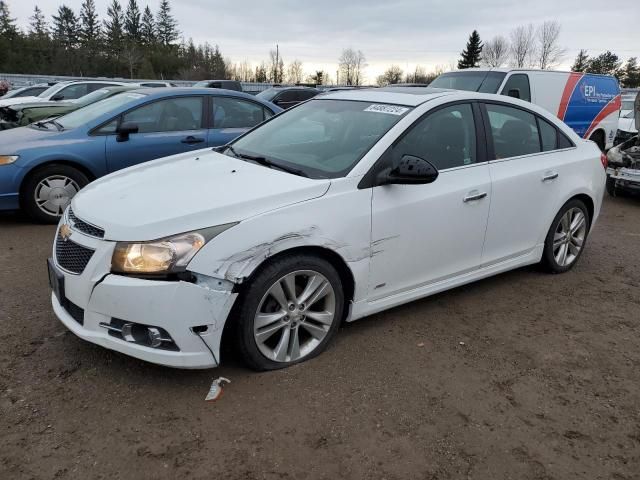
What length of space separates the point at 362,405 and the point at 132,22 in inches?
3429

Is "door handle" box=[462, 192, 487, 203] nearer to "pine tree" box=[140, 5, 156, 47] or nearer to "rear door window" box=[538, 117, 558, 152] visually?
"rear door window" box=[538, 117, 558, 152]

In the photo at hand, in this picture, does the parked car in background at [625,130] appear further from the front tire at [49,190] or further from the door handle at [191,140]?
the front tire at [49,190]

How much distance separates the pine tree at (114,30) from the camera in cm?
7219

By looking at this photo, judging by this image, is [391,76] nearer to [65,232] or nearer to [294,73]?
[294,73]

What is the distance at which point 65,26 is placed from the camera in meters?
72.6

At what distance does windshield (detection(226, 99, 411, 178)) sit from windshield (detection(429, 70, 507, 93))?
566 centimetres

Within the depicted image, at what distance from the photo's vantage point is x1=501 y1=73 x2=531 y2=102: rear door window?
29.7ft

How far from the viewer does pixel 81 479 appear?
225 centimetres

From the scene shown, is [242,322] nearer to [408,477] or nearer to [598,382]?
[408,477]

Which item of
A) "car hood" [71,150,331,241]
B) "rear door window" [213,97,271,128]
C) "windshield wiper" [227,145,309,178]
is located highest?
"rear door window" [213,97,271,128]

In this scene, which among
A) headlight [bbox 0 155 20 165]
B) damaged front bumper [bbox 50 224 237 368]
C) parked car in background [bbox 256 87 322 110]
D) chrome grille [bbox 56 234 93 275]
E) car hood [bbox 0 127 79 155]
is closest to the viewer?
damaged front bumper [bbox 50 224 237 368]

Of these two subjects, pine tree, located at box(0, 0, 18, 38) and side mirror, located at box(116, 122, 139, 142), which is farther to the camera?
pine tree, located at box(0, 0, 18, 38)

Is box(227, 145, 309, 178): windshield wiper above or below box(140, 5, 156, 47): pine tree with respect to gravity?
below

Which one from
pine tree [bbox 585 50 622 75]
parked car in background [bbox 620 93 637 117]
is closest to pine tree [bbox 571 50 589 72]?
pine tree [bbox 585 50 622 75]
